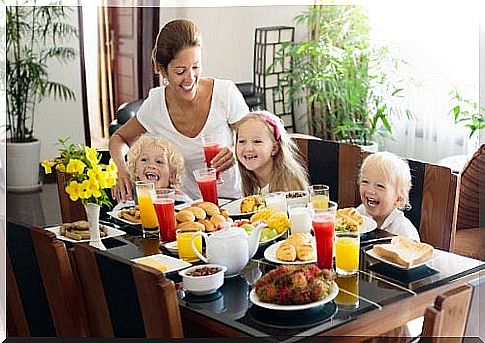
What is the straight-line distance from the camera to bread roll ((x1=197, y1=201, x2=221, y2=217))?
5.74 feet

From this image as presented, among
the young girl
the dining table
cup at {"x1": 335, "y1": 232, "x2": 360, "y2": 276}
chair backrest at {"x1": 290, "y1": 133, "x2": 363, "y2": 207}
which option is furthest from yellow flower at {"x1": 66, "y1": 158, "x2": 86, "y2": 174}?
cup at {"x1": 335, "y1": 232, "x2": 360, "y2": 276}

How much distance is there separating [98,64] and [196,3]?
0.24 m

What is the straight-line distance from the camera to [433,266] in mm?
1660

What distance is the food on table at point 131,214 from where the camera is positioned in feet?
5.90

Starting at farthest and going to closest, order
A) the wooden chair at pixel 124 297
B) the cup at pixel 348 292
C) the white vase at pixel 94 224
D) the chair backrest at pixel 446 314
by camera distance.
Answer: the white vase at pixel 94 224 < the cup at pixel 348 292 < the wooden chair at pixel 124 297 < the chair backrest at pixel 446 314

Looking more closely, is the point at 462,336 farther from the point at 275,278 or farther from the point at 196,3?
the point at 196,3

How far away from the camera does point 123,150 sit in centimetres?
177

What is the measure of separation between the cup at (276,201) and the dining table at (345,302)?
0.29 ft

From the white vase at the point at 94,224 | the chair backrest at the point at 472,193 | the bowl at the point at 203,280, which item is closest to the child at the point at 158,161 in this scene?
the white vase at the point at 94,224

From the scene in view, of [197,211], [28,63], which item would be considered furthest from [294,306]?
[28,63]

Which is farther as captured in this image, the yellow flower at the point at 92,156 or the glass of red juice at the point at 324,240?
the yellow flower at the point at 92,156

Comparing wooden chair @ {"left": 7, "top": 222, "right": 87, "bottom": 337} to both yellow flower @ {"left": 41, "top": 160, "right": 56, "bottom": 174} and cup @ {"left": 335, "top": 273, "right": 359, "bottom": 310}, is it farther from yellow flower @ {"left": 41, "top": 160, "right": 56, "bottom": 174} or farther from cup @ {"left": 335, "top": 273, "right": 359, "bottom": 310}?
cup @ {"left": 335, "top": 273, "right": 359, "bottom": 310}

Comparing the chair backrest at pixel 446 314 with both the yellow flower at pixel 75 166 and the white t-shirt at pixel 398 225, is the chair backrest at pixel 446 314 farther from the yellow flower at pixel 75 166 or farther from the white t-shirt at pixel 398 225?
the yellow flower at pixel 75 166

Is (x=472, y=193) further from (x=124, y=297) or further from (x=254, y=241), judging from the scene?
(x=124, y=297)
